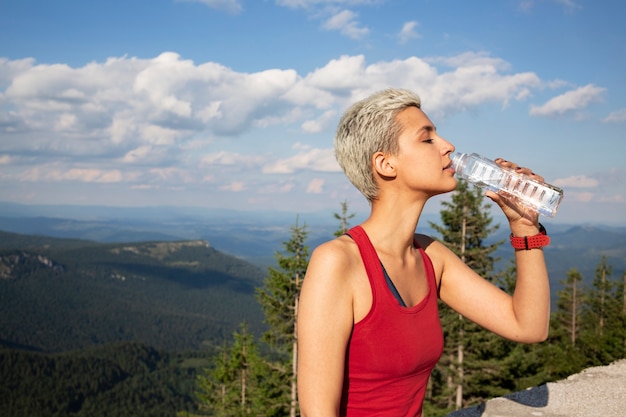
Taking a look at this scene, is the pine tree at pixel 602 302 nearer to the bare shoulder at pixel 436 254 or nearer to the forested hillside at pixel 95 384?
A: the bare shoulder at pixel 436 254

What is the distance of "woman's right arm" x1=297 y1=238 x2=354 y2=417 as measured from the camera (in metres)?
1.76

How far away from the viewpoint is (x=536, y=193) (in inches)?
93.0

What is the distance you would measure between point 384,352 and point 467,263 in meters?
24.2

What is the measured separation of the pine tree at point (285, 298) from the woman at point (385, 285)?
20.8 meters

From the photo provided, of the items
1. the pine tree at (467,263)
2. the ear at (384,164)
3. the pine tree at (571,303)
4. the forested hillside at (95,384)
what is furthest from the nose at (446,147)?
the forested hillside at (95,384)

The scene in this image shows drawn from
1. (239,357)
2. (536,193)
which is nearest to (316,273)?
(536,193)

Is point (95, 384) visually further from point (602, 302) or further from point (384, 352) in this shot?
point (384, 352)

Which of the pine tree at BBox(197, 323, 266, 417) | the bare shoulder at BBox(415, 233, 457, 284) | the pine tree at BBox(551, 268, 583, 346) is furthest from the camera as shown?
the pine tree at BBox(551, 268, 583, 346)

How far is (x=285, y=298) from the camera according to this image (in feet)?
80.2

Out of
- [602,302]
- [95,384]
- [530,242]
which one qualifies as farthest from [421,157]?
[95,384]

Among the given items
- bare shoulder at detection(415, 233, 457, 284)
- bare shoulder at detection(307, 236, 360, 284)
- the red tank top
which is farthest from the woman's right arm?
bare shoulder at detection(415, 233, 457, 284)

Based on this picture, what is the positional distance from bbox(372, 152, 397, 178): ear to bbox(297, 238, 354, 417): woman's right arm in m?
0.42

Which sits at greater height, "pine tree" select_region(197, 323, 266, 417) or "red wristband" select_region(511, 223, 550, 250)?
"red wristband" select_region(511, 223, 550, 250)

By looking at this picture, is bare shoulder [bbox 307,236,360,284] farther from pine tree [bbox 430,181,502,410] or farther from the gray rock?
pine tree [bbox 430,181,502,410]
